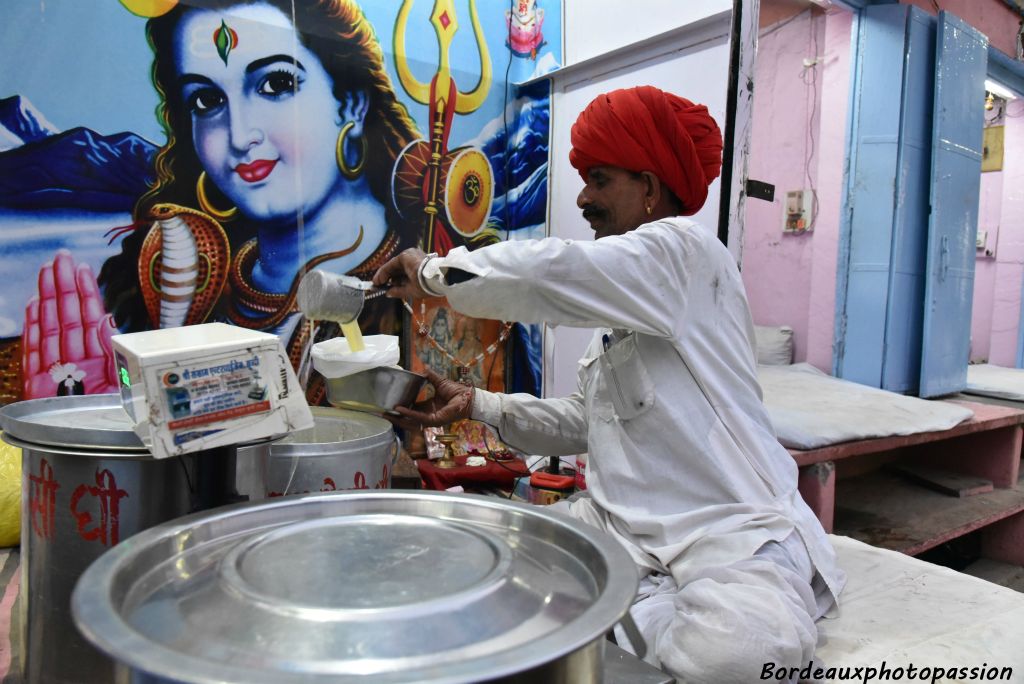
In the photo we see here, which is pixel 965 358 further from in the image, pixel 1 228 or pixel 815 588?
pixel 1 228

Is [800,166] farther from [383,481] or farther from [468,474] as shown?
[383,481]

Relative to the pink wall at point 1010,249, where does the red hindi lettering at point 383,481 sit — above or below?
below

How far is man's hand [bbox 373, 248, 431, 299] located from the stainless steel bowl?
7.8 inches

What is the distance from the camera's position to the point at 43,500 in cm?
105

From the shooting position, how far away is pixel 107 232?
254 centimetres

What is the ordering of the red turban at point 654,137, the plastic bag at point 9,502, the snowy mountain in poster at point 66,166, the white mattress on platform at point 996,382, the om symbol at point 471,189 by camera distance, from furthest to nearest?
the white mattress on platform at point 996,382 → the om symbol at point 471,189 → the snowy mountain in poster at point 66,166 → the plastic bag at point 9,502 → the red turban at point 654,137

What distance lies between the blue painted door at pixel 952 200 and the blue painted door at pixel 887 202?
0.22 ft

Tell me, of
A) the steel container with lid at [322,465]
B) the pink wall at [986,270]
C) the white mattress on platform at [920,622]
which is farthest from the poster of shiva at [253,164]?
the pink wall at [986,270]

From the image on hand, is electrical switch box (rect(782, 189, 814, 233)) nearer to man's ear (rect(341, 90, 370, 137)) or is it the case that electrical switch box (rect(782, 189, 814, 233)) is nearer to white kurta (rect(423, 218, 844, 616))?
man's ear (rect(341, 90, 370, 137))

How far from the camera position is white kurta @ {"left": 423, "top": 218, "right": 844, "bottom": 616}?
58.7 inches

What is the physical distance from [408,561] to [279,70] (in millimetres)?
2687

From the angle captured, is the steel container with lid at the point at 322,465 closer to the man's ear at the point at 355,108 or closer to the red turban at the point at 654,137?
the red turban at the point at 654,137

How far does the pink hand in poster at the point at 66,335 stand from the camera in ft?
7.93

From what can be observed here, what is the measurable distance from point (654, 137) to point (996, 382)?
15.3 ft
